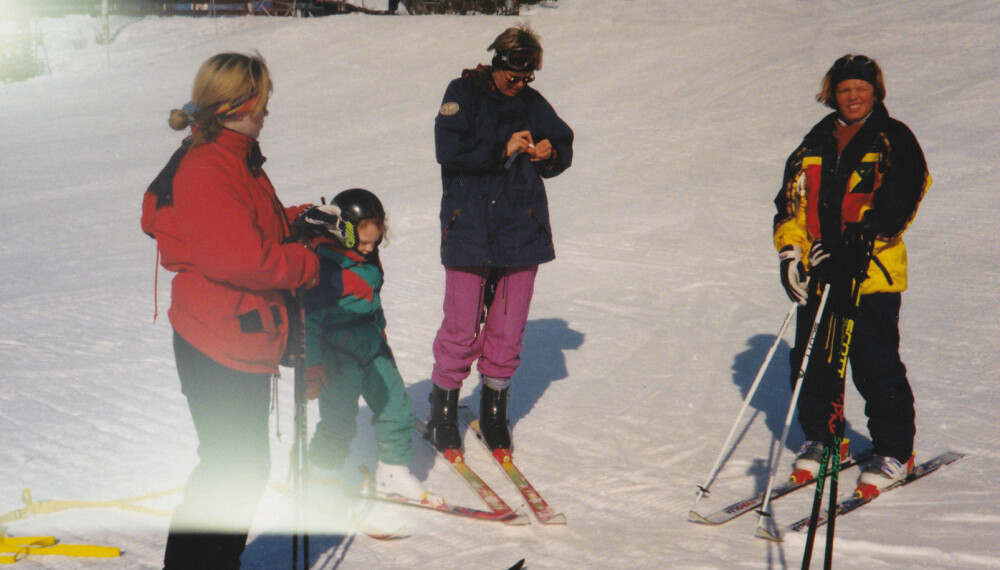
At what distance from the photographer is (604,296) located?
22.1 ft

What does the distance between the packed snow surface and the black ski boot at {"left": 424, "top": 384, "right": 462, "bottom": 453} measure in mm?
131

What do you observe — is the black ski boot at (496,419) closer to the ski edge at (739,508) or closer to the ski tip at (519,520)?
the ski tip at (519,520)

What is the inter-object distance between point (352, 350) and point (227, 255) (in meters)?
1.11

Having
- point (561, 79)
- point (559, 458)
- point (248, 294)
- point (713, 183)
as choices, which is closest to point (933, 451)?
point (559, 458)

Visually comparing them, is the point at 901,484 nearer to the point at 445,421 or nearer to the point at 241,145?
the point at 445,421

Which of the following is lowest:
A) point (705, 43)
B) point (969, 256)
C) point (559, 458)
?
point (559, 458)

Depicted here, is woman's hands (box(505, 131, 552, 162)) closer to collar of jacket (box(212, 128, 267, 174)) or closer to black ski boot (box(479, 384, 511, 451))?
black ski boot (box(479, 384, 511, 451))

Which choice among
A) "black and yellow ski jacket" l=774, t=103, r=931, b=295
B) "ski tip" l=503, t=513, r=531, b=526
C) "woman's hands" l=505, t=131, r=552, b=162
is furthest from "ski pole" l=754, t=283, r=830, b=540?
"woman's hands" l=505, t=131, r=552, b=162

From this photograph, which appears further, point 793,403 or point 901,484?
point 901,484

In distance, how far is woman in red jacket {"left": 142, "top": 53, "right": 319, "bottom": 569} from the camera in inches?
88.6

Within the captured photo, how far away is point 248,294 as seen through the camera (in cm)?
238

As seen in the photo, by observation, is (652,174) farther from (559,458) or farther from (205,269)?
(205,269)

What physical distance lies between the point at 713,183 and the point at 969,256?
3.17 metres

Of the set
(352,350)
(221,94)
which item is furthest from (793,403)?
(221,94)
